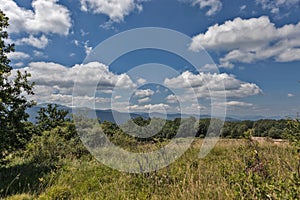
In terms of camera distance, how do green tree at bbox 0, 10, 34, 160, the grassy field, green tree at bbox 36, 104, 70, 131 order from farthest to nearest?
green tree at bbox 36, 104, 70, 131 → green tree at bbox 0, 10, 34, 160 → the grassy field

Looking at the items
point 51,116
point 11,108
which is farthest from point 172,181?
point 51,116

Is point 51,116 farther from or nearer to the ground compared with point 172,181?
farther from the ground

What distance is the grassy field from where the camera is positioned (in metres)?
3.44

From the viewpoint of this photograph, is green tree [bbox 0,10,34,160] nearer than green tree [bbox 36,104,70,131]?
Yes

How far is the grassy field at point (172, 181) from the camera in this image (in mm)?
3440

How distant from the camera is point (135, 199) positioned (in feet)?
16.3

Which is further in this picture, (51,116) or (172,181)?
(51,116)

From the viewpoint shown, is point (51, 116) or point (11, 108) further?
point (51, 116)

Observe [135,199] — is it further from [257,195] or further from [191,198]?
[257,195]

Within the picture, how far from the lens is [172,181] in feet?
18.5

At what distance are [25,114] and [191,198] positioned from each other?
5.89m

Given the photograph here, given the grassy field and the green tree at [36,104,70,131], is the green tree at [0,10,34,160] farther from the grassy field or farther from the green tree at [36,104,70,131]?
the green tree at [36,104,70,131]

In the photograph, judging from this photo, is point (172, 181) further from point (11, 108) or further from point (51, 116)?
point (51, 116)

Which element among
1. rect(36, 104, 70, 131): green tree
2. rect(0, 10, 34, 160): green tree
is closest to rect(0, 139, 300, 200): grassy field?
rect(0, 10, 34, 160): green tree
